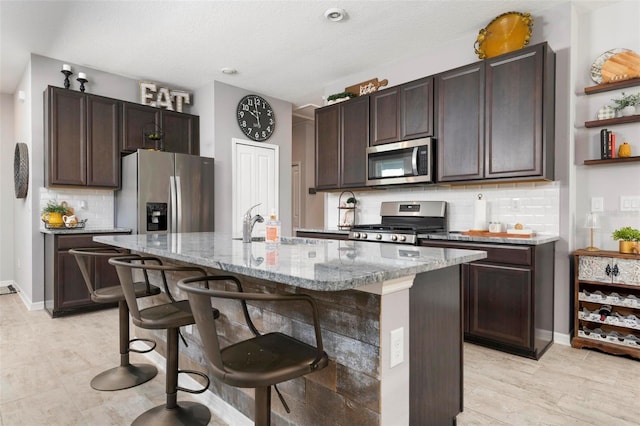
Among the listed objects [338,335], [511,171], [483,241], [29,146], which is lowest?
[338,335]

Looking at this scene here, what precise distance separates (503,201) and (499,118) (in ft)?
2.57

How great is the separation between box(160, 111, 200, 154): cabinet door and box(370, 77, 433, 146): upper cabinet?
251cm

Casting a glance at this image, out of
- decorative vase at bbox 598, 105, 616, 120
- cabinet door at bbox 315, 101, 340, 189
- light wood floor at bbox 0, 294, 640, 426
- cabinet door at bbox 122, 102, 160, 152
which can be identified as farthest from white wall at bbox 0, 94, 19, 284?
decorative vase at bbox 598, 105, 616, 120

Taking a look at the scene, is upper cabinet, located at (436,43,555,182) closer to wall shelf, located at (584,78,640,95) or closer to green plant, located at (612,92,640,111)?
wall shelf, located at (584,78,640,95)

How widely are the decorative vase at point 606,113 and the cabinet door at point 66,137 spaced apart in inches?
198

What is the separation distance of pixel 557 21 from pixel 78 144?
4878 mm

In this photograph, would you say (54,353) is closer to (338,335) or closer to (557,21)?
(338,335)

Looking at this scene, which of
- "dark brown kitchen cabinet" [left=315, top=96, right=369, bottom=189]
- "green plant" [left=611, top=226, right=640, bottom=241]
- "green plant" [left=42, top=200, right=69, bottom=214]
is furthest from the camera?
"dark brown kitchen cabinet" [left=315, top=96, right=369, bottom=189]

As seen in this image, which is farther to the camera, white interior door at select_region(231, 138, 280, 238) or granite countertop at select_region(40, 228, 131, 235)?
white interior door at select_region(231, 138, 280, 238)

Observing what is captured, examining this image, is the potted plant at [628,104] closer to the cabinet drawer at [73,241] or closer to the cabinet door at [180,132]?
the cabinet door at [180,132]

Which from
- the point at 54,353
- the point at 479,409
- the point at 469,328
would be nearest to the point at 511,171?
the point at 469,328

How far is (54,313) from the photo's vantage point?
379 centimetres

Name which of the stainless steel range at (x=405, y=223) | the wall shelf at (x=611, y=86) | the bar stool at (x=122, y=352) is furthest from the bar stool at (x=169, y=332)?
the wall shelf at (x=611, y=86)

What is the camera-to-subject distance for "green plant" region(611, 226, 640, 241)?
2803 mm
